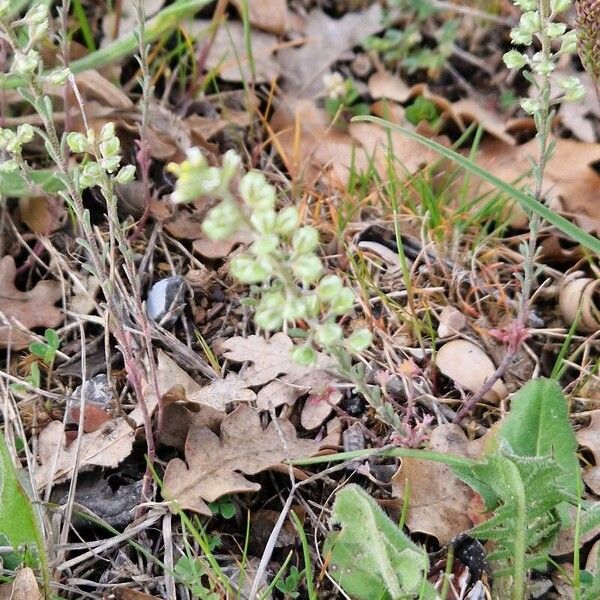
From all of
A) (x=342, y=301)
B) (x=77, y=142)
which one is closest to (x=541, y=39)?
(x=342, y=301)

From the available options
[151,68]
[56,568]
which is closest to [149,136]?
[151,68]

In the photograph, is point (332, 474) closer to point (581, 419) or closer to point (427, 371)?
point (427, 371)

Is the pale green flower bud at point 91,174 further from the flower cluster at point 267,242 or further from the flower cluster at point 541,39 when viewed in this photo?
the flower cluster at point 541,39

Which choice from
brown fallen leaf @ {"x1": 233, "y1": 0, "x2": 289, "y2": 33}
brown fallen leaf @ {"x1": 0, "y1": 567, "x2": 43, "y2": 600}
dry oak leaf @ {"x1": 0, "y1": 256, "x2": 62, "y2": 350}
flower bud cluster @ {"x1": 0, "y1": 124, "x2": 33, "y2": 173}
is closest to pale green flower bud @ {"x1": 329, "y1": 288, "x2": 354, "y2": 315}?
flower bud cluster @ {"x1": 0, "y1": 124, "x2": 33, "y2": 173}

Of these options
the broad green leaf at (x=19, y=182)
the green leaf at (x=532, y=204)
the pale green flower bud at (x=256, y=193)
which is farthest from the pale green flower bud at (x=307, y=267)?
the broad green leaf at (x=19, y=182)

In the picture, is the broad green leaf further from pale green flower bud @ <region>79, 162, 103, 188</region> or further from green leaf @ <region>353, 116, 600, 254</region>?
green leaf @ <region>353, 116, 600, 254</region>

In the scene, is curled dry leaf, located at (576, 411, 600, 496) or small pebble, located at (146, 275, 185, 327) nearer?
curled dry leaf, located at (576, 411, 600, 496)

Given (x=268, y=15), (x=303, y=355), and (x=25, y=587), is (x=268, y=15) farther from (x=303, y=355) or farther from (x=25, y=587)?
(x=25, y=587)
